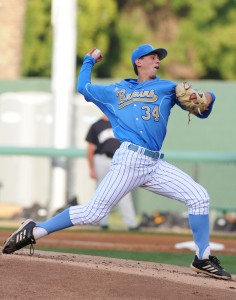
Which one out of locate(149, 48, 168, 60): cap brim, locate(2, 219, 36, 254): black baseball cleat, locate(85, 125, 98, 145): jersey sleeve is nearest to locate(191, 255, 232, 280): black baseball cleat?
locate(2, 219, 36, 254): black baseball cleat

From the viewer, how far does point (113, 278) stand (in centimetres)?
782

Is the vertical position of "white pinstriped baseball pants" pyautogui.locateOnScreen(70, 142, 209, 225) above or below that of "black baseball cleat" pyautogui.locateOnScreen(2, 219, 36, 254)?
above

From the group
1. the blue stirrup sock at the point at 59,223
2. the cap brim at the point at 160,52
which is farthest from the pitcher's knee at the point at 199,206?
the cap brim at the point at 160,52

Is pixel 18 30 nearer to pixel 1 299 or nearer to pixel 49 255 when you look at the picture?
A: pixel 49 255

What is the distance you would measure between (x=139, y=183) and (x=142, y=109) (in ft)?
1.81

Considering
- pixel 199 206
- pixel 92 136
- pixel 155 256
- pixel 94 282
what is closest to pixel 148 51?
pixel 199 206

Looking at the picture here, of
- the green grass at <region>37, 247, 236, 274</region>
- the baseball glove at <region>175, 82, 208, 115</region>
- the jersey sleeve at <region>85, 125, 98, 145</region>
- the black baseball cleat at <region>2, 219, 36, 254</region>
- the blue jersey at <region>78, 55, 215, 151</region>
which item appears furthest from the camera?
the jersey sleeve at <region>85, 125, 98, 145</region>

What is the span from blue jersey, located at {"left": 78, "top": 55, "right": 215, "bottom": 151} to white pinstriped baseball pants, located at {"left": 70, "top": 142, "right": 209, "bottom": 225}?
104 millimetres

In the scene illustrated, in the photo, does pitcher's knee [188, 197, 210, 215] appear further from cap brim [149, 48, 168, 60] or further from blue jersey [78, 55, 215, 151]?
cap brim [149, 48, 168, 60]

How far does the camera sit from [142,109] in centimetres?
840

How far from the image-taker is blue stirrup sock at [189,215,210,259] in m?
8.52

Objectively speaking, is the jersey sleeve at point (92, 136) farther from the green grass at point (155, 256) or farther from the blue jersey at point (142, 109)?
the blue jersey at point (142, 109)

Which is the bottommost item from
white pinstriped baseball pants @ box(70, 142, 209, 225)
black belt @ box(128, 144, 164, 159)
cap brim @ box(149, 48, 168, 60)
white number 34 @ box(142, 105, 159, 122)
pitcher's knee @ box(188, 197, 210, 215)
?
pitcher's knee @ box(188, 197, 210, 215)

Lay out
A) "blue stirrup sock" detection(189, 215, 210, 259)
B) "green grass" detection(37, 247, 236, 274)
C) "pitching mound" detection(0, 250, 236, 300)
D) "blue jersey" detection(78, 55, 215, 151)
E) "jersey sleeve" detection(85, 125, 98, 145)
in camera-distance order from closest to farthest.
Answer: "pitching mound" detection(0, 250, 236, 300) → "blue jersey" detection(78, 55, 215, 151) → "blue stirrup sock" detection(189, 215, 210, 259) → "green grass" detection(37, 247, 236, 274) → "jersey sleeve" detection(85, 125, 98, 145)
